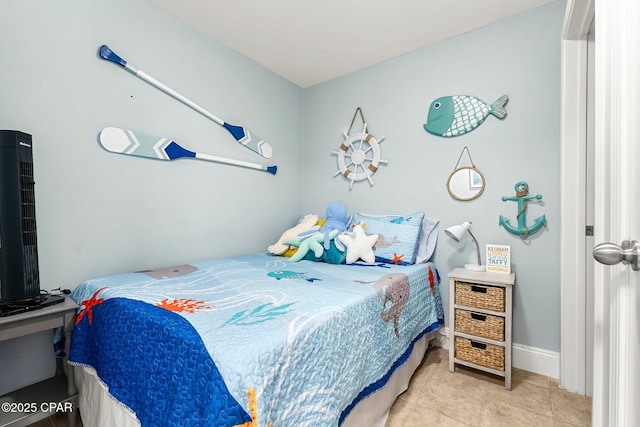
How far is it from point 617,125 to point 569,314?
1.65 meters

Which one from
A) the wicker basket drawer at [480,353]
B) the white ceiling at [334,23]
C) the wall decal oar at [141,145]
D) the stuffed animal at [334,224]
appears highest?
the white ceiling at [334,23]

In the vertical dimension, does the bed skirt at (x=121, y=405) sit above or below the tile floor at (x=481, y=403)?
above

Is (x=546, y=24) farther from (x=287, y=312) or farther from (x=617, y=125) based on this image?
(x=287, y=312)

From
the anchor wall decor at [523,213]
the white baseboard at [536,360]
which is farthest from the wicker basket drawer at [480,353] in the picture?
the anchor wall decor at [523,213]

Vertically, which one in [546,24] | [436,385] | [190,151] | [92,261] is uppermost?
[546,24]

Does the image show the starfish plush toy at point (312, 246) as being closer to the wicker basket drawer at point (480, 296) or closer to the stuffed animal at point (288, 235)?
the stuffed animal at point (288, 235)

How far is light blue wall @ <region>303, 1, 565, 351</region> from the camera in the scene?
1951 millimetres

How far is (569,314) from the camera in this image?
1.77m

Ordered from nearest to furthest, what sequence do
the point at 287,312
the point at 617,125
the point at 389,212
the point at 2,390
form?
the point at 617,125
the point at 287,312
the point at 2,390
the point at 389,212

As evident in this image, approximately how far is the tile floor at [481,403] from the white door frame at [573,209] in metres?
0.18

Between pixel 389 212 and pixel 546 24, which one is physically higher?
pixel 546 24

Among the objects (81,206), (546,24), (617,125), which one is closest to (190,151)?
(81,206)

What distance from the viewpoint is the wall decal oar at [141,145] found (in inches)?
69.8

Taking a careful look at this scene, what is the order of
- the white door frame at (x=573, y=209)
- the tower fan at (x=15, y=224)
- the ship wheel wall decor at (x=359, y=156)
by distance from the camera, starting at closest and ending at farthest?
the tower fan at (x=15, y=224) → the white door frame at (x=573, y=209) → the ship wheel wall decor at (x=359, y=156)
